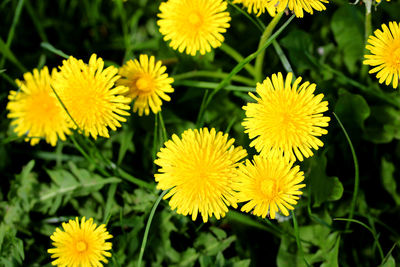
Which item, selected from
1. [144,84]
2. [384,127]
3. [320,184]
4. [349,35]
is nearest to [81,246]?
[144,84]

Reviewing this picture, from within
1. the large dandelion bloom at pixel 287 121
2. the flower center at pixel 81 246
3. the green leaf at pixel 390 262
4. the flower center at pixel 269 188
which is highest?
the large dandelion bloom at pixel 287 121

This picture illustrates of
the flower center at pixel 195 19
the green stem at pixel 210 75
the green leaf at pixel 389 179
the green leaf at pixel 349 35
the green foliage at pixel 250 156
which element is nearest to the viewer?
the flower center at pixel 195 19

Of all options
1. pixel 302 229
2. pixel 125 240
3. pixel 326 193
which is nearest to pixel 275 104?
pixel 326 193

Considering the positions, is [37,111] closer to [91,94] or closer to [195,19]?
[91,94]

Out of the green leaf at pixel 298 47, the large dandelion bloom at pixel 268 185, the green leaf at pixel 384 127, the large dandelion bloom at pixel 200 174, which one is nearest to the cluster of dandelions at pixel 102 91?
the large dandelion bloom at pixel 200 174

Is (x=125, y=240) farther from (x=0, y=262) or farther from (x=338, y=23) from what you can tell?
(x=338, y=23)

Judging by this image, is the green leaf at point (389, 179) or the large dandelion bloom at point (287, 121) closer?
the large dandelion bloom at point (287, 121)

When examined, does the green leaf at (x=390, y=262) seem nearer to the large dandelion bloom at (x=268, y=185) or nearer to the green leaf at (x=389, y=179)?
the green leaf at (x=389, y=179)
